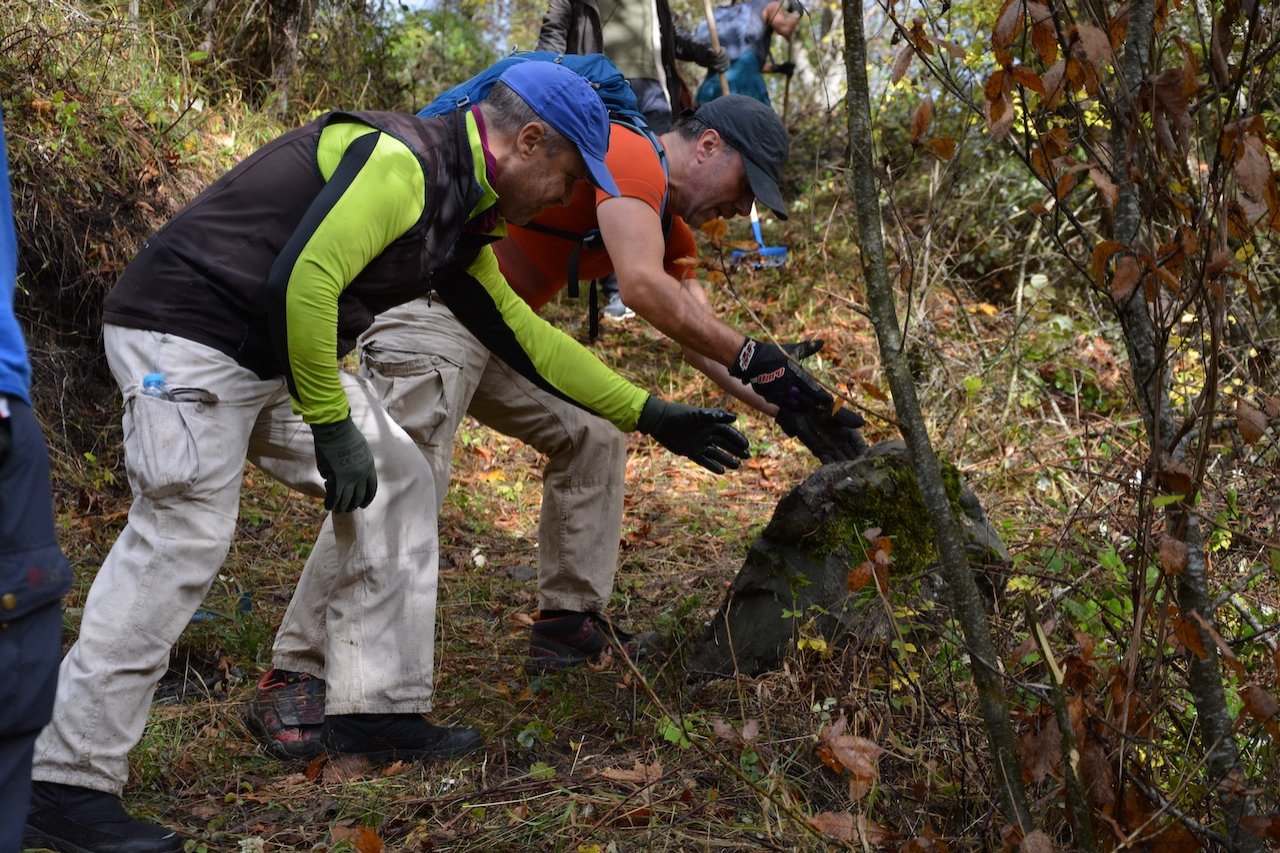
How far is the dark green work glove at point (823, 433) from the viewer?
392 centimetres

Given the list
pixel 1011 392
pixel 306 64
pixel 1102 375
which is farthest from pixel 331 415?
pixel 306 64

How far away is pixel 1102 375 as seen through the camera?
22.2 ft

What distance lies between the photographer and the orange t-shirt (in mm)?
3602

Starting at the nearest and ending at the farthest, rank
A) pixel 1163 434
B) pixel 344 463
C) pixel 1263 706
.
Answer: pixel 1263 706 → pixel 1163 434 → pixel 344 463

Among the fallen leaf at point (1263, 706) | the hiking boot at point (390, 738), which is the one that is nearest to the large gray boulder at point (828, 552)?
the hiking boot at point (390, 738)

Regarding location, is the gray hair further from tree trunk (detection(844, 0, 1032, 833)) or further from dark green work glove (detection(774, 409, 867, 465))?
dark green work glove (detection(774, 409, 867, 465))

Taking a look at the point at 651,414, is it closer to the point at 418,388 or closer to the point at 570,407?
the point at 570,407

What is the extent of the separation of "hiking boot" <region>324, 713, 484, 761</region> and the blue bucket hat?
5.53ft

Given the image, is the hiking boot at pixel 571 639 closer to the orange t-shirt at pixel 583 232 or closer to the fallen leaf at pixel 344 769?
the fallen leaf at pixel 344 769

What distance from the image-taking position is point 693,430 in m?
3.65

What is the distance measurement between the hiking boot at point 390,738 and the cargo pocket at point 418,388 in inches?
37.0

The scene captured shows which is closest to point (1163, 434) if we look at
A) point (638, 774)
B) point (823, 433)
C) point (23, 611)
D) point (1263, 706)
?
point (1263, 706)

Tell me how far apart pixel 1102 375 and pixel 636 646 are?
402 centimetres

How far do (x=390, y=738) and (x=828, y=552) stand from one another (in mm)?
1485
